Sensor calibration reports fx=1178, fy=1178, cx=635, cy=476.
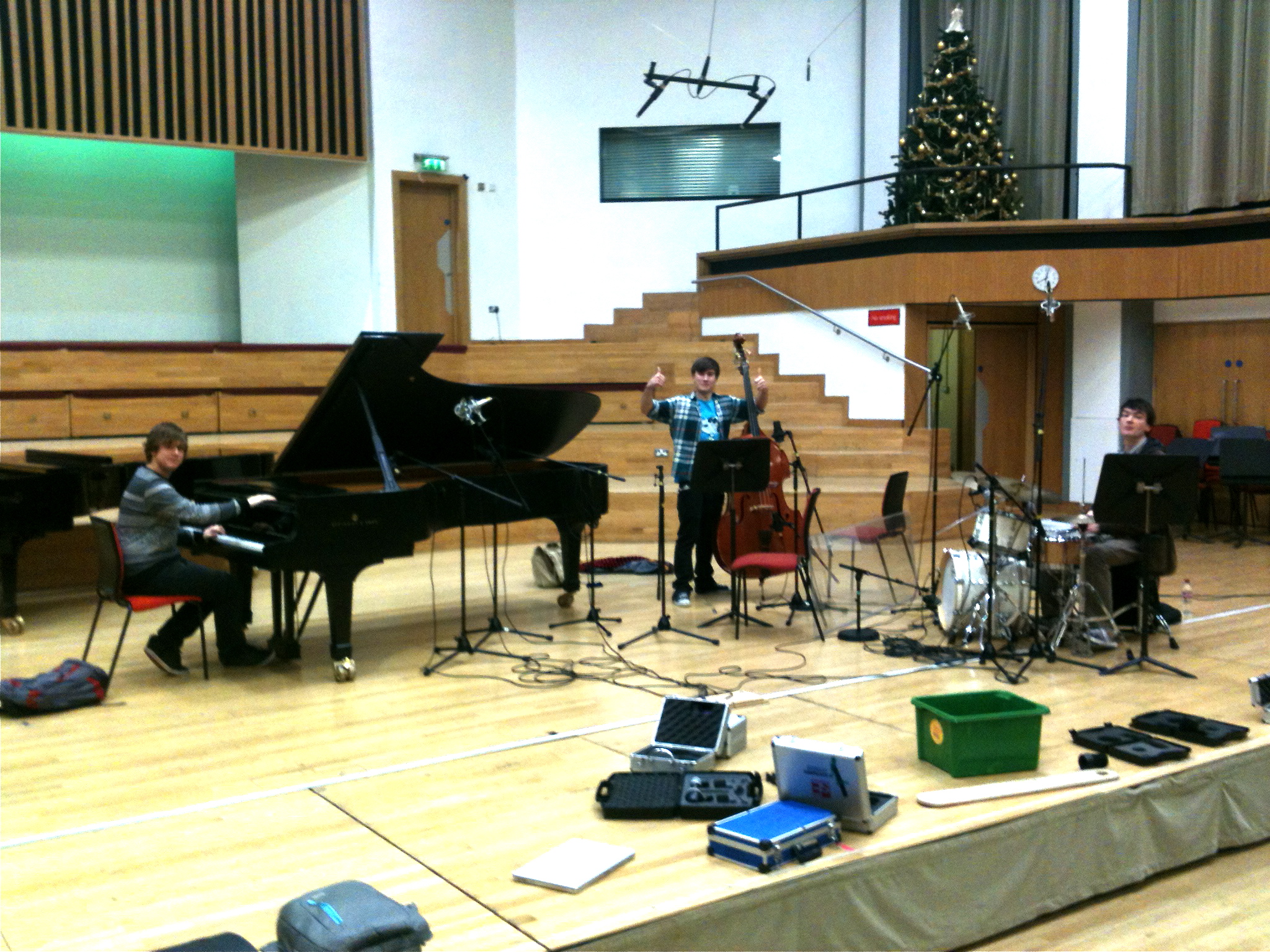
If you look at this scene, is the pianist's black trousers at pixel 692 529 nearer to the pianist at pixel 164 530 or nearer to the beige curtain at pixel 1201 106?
the pianist at pixel 164 530

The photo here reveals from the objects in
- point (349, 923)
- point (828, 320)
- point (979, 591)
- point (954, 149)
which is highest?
point (954, 149)

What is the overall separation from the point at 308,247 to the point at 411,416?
6.07 metres

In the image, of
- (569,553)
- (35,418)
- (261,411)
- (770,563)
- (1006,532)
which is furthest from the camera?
(261,411)

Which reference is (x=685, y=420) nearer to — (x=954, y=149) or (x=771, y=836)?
(x=771, y=836)

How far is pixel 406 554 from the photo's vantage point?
17.0 feet

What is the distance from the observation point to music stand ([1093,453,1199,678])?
5039mm

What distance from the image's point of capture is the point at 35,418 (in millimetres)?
8141

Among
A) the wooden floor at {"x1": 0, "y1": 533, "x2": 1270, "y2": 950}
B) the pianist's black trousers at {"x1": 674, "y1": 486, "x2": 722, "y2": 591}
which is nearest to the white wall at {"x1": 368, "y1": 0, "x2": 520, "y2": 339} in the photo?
the pianist's black trousers at {"x1": 674, "y1": 486, "x2": 722, "y2": 591}

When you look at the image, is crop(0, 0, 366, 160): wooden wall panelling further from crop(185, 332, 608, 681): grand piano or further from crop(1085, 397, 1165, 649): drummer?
crop(1085, 397, 1165, 649): drummer

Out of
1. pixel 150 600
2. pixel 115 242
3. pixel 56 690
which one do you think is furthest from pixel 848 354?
pixel 56 690

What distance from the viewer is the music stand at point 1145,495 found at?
5.04 m

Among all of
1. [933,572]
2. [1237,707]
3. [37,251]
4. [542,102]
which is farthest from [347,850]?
[542,102]

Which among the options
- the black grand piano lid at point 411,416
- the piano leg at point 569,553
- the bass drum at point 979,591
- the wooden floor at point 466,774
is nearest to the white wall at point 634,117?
the piano leg at point 569,553

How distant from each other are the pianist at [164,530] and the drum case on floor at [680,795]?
2.24 metres
